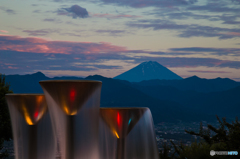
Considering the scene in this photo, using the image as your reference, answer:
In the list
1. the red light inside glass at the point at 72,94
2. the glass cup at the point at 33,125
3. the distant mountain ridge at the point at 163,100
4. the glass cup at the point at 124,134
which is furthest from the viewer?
the distant mountain ridge at the point at 163,100

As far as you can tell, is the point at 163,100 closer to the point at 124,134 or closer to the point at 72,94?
the point at 124,134

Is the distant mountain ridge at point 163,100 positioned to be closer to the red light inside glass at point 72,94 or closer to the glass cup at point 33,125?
the glass cup at point 33,125

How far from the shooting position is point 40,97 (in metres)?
9.95

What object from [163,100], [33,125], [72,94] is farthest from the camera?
[163,100]

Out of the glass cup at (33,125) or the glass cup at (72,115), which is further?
the glass cup at (33,125)

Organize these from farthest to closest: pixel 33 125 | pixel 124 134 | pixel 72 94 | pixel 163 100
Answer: pixel 163 100 → pixel 124 134 → pixel 33 125 → pixel 72 94

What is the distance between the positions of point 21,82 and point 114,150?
131 meters

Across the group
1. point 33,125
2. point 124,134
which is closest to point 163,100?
point 124,134

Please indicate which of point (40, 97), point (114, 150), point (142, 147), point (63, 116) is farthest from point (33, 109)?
point (142, 147)

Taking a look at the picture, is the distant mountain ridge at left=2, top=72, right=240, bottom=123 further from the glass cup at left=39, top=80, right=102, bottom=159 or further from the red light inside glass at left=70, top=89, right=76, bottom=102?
the red light inside glass at left=70, top=89, right=76, bottom=102

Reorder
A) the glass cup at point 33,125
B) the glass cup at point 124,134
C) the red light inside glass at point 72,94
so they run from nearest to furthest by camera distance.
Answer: the red light inside glass at point 72,94 → the glass cup at point 33,125 → the glass cup at point 124,134

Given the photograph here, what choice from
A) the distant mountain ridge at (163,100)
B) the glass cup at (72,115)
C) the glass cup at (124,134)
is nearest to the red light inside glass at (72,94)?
the glass cup at (72,115)

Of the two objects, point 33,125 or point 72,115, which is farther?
point 33,125

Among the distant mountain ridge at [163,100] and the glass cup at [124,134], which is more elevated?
the glass cup at [124,134]
